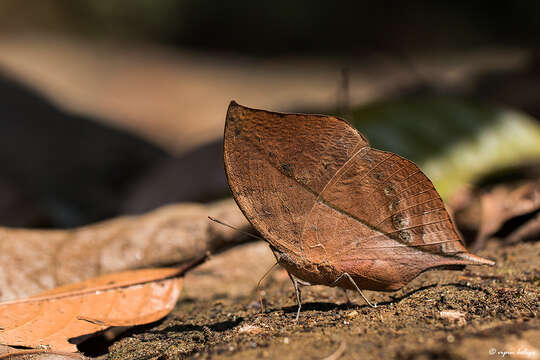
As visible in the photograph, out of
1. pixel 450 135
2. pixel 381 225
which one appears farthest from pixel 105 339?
pixel 450 135

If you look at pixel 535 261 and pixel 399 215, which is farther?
pixel 535 261

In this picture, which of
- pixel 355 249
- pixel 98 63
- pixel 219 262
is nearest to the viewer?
pixel 355 249

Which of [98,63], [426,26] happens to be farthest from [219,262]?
[426,26]

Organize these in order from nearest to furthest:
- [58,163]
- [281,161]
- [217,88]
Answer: [281,161], [58,163], [217,88]

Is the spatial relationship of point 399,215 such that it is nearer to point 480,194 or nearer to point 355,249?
point 355,249

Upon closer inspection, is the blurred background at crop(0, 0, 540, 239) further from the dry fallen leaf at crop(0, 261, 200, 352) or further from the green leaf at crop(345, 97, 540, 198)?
the dry fallen leaf at crop(0, 261, 200, 352)

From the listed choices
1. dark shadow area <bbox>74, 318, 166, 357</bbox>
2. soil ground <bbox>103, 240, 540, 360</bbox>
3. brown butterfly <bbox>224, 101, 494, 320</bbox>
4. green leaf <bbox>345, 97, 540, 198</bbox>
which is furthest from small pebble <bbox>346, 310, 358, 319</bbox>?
green leaf <bbox>345, 97, 540, 198</bbox>

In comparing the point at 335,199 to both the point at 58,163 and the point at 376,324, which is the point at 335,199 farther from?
the point at 58,163
